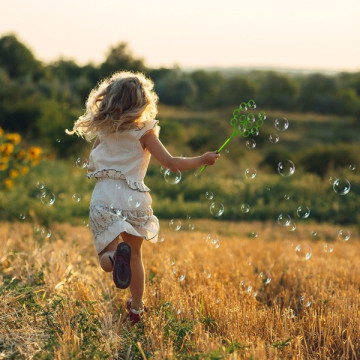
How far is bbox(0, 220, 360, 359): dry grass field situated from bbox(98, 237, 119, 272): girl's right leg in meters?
0.34

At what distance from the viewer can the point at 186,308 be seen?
13.6 feet

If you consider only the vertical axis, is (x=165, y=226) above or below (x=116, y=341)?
below

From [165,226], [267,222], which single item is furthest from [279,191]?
[165,226]

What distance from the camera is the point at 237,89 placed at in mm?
50344

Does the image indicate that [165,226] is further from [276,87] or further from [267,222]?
[276,87]

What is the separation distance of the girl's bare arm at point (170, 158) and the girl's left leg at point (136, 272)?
1.90ft

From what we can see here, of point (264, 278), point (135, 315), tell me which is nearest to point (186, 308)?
point (135, 315)

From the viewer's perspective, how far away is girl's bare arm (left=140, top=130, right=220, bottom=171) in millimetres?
4043

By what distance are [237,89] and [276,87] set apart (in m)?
3.35

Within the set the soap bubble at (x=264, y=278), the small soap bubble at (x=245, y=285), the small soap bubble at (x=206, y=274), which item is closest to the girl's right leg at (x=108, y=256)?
the small soap bubble at (x=206, y=274)

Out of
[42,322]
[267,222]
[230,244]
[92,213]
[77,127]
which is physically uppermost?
[77,127]

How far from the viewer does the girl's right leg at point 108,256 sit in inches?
159

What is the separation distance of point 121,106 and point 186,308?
1481 millimetres

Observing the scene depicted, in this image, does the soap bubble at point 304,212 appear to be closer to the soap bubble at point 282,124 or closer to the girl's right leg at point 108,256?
the soap bubble at point 282,124
